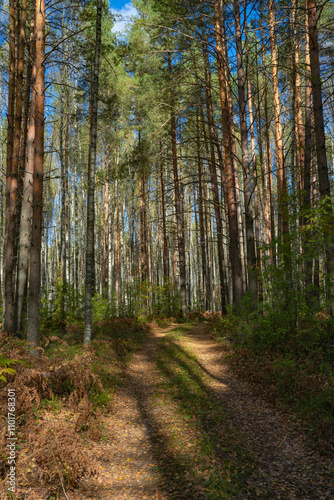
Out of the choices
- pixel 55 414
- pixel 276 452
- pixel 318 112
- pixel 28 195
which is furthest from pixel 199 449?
pixel 318 112

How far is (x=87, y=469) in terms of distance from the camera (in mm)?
3129

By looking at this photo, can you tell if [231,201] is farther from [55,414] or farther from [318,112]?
[55,414]

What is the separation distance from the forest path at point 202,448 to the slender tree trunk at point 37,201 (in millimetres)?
2277

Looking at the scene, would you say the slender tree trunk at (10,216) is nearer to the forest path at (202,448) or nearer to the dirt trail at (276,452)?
the forest path at (202,448)

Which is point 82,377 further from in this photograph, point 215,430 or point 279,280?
point 279,280

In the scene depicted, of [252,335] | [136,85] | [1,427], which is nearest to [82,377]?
[1,427]

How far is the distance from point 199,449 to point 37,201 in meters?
5.40

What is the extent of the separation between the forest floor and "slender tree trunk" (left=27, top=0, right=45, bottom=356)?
221 cm

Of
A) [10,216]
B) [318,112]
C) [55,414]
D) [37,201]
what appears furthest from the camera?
[10,216]

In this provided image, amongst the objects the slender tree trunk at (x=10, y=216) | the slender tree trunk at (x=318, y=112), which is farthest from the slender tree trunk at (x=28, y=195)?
the slender tree trunk at (x=318, y=112)

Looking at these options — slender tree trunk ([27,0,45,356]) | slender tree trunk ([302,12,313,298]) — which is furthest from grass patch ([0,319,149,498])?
slender tree trunk ([302,12,313,298])

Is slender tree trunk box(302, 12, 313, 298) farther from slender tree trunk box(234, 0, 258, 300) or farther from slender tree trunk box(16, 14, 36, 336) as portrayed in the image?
slender tree trunk box(16, 14, 36, 336)

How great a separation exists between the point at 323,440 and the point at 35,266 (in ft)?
18.5

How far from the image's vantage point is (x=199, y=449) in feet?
11.5
